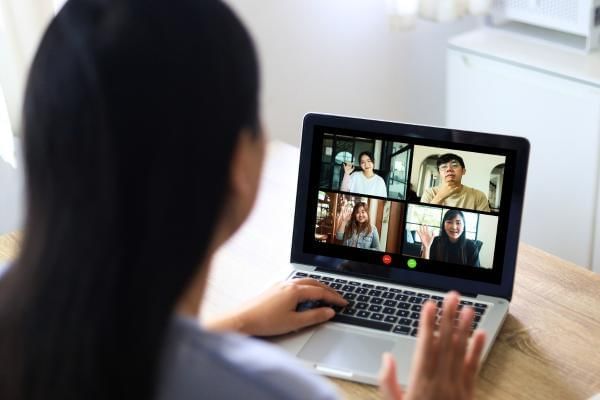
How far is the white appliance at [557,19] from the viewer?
220 cm

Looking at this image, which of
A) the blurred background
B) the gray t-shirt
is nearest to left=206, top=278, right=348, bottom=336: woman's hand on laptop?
the gray t-shirt

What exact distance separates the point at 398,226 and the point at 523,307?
0.21 metres

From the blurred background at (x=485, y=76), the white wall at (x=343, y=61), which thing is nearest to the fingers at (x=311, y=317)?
the blurred background at (x=485, y=76)

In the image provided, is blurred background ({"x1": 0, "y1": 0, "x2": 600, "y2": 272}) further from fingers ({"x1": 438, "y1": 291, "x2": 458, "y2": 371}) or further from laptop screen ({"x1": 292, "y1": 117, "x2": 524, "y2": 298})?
fingers ({"x1": 438, "y1": 291, "x2": 458, "y2": 371})

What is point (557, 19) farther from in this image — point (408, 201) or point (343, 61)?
point (408, 201)

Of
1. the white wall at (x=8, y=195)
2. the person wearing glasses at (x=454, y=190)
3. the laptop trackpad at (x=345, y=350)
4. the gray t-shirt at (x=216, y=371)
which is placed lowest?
the laptop trackpad at (x=345, y=350)

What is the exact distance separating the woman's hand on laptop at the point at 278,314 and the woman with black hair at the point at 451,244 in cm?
15

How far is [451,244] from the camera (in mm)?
1245

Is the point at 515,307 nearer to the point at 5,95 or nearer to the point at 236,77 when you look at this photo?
the point at 236,77

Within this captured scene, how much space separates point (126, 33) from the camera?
633 millimetres

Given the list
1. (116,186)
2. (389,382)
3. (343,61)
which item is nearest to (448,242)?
(389,382)

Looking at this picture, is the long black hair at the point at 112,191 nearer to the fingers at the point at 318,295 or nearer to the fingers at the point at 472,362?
the fingers at the point at 472,362

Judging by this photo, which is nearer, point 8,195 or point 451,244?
point 451,244

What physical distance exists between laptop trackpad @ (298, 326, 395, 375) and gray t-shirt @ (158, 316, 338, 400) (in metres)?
0.40
